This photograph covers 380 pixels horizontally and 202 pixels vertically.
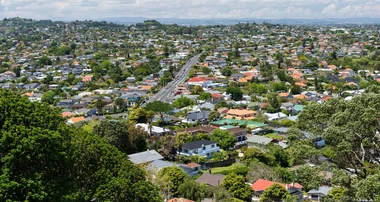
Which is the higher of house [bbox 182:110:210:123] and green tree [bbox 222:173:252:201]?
green tree [bbox 222:173:252:201]

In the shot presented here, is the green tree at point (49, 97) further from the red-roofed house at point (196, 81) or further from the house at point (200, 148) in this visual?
the house at point (200, 148)

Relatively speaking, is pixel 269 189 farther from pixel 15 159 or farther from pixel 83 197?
pixel 15 159

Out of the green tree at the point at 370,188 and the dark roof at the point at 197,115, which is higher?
the green tree at the point at 370,188

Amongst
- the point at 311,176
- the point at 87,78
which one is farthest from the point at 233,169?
the point at 87,78

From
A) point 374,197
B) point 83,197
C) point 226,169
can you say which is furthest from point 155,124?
point 374,197

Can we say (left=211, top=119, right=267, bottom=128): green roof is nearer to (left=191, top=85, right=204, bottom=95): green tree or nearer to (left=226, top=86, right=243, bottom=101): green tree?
(left=226, top=86, right=243, bottom=101): green tree

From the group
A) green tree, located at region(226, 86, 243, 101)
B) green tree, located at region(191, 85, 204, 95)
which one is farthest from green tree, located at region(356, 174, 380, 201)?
green tree, located at region(191, 85, 204, 95)

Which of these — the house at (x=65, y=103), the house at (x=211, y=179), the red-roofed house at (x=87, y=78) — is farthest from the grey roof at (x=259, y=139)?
the red-roofed house at (x=87, y=78)
